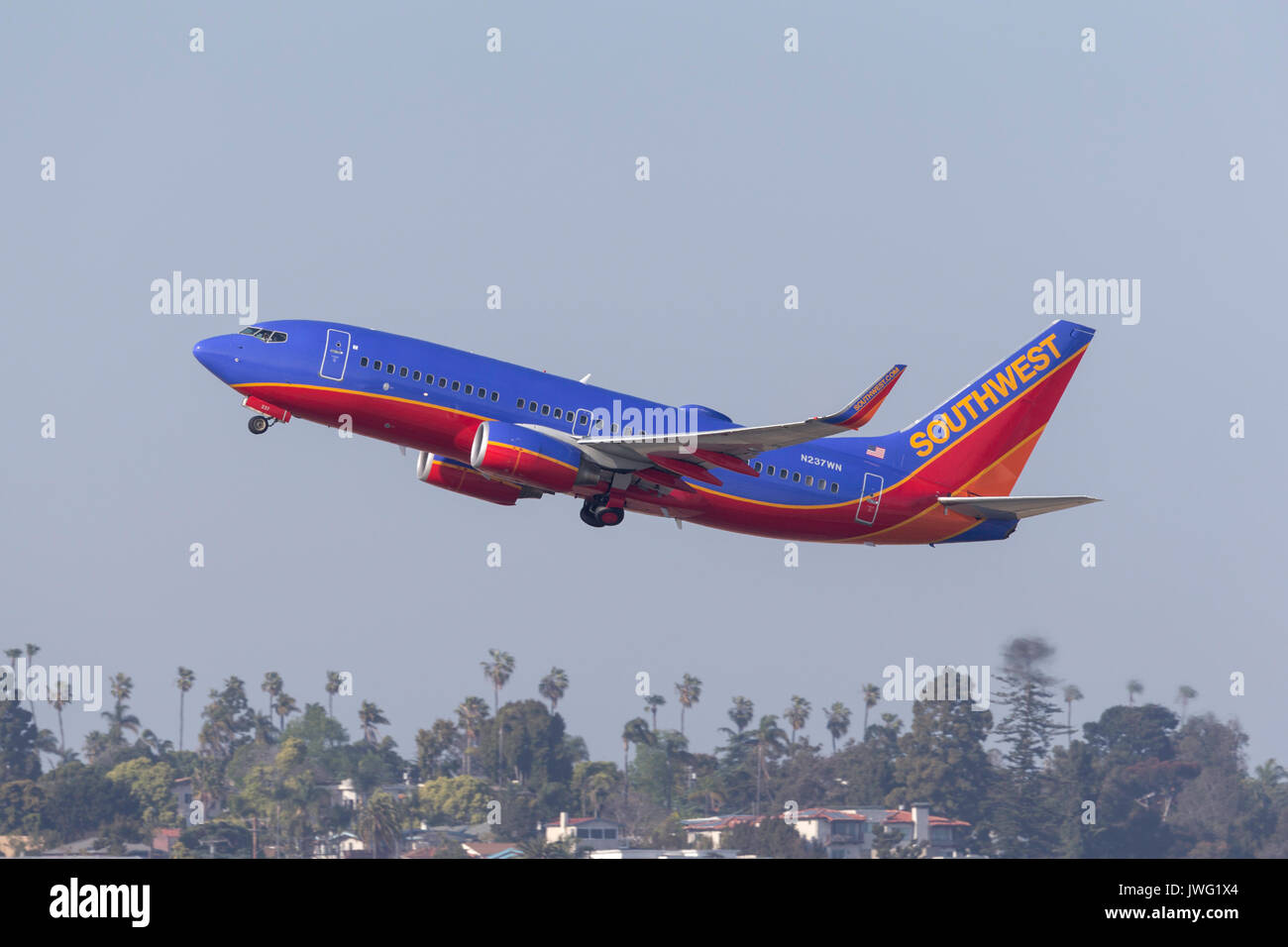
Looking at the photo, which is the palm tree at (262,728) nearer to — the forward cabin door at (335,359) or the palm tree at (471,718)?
the palm tree at (471,718)

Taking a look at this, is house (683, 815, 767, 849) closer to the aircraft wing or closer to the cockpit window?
the aircraft wing

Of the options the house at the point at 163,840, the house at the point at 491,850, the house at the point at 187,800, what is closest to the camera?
the house at the point at 491,850

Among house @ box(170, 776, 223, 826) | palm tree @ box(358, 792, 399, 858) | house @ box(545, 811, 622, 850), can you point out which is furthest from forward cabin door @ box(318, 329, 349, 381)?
house @ box(170, 776, 223, 826)

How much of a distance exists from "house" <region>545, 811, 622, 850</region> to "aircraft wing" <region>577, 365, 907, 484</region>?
61.1 meters

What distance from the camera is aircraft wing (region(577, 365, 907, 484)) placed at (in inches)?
2098

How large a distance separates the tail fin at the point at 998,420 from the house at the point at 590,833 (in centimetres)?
5616

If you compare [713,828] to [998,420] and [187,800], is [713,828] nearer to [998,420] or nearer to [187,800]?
[187,800]

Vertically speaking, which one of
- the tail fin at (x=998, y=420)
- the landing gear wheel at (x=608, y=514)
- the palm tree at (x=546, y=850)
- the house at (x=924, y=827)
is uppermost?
the tail fin at (x=998, y=420)

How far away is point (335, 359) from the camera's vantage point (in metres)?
56.6

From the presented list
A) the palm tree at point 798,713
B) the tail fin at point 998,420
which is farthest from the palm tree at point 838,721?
the tail fin at point 998,420

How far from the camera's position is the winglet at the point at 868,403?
52969mm

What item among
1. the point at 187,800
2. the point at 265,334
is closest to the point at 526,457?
the point at 265,334

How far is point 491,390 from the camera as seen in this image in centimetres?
5797
